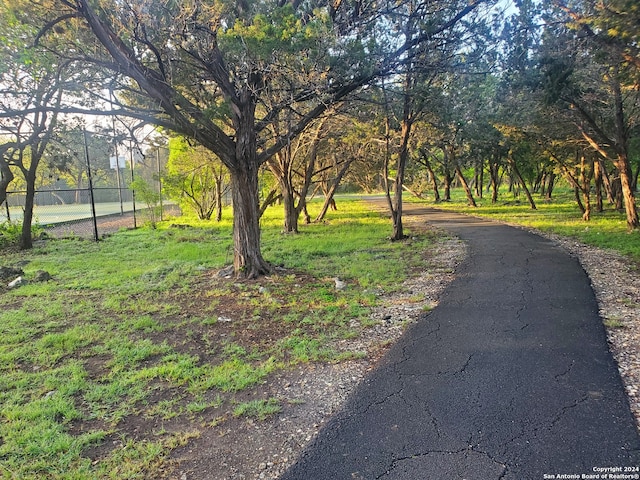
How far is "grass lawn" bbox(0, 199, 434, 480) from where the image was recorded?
267cm

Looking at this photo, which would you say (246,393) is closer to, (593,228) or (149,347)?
(149,347)

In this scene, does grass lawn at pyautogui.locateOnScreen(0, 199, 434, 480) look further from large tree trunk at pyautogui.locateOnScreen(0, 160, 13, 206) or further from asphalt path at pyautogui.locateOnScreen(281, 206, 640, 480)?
large tree trunk at pyautogui.locateOnScreen(0, 160, 13, 206)

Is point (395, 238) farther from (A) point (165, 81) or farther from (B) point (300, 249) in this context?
(A) point (165, 81)

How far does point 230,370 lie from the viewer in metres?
3.69

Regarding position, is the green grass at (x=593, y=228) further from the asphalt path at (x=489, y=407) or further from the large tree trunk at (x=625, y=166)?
the asphalt path at (x=489, y=407)

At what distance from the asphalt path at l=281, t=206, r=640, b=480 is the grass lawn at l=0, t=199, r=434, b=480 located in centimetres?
72

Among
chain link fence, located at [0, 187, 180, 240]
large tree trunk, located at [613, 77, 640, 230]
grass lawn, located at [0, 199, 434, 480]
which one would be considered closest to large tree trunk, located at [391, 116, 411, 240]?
grass lawn, located at [0, 199, 434, 480]

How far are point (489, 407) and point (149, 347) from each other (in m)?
3.41

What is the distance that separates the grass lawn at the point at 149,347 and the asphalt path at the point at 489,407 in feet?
2.38

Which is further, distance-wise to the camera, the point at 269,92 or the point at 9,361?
the point at 269,92

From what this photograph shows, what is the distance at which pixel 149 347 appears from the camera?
13.9ft

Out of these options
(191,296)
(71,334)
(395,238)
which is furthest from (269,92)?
(395,238)

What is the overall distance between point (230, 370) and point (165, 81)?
15.2ft

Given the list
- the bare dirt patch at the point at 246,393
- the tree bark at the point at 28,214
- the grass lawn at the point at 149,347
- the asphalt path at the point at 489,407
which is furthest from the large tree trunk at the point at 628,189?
the tree bark at the point at 28,214
